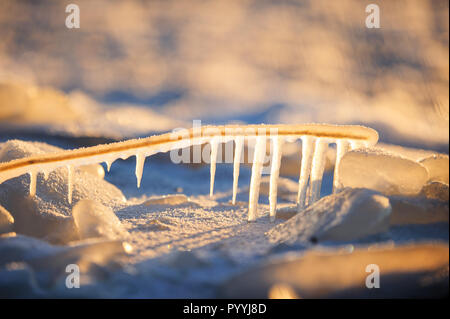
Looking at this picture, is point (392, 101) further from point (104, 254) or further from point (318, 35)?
point (104, 254)

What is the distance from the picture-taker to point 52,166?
4.98ft

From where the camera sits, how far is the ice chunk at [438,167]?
1.52m

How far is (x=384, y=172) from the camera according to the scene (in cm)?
143

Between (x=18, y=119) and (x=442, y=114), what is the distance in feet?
12.1

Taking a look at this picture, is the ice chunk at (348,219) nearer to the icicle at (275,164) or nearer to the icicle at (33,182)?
the icicle at (275,164)

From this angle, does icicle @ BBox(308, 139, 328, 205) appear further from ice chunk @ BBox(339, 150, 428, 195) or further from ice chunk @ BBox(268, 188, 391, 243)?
ice chunk @ BBox(268, 188, 391, 243)

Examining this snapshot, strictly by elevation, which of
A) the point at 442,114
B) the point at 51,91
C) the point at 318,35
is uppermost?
the point at 318,35

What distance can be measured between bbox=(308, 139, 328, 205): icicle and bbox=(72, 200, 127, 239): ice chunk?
3.19 ft

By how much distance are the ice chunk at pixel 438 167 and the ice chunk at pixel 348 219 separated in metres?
0.58

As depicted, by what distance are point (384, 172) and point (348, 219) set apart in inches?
17.4

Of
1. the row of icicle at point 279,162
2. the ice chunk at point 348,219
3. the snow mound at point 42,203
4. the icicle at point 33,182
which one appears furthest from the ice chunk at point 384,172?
the icicle at point 33,182

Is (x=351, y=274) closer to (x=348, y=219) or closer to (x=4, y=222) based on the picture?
(x=348, y=219)
